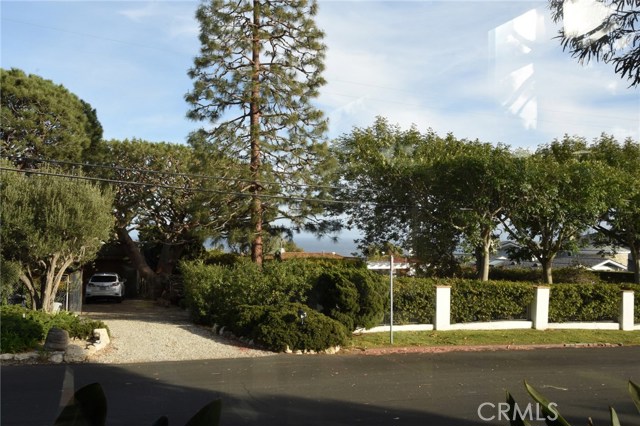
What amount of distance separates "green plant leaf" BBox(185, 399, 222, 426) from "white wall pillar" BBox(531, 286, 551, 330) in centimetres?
2044

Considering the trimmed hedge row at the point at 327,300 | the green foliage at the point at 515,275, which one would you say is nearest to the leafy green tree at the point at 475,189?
the trimmed hedge row at the point at 327,300

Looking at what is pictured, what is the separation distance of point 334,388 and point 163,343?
6425 mm

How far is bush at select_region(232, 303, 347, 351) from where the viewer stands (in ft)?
48.8

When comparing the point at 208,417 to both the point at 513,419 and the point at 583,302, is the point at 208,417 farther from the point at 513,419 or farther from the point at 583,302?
the point at 583,302

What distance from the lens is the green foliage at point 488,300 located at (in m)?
20.1

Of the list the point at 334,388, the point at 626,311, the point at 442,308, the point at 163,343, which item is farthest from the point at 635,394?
the point at 626,311

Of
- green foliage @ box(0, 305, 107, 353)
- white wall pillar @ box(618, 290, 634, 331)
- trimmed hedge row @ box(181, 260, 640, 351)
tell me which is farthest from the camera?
white wall pillar @ box(618, 290, 634, 331)

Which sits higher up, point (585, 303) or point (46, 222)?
point (46, 222)

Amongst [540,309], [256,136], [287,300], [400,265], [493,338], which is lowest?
[493,338]

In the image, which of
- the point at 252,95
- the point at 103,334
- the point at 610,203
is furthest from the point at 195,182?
the point at 610,203

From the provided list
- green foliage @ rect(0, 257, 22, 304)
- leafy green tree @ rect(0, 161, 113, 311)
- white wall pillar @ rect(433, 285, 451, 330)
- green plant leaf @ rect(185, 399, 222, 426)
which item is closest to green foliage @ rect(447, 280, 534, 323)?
white wall pillar @ rect(433, 285, 451, 330)

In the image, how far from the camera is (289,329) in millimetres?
15094

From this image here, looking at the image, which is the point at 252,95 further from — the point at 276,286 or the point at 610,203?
the point at 610,203

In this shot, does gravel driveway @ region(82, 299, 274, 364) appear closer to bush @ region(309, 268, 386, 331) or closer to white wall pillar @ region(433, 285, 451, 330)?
bush @ region(309, 268, 386, 331)
